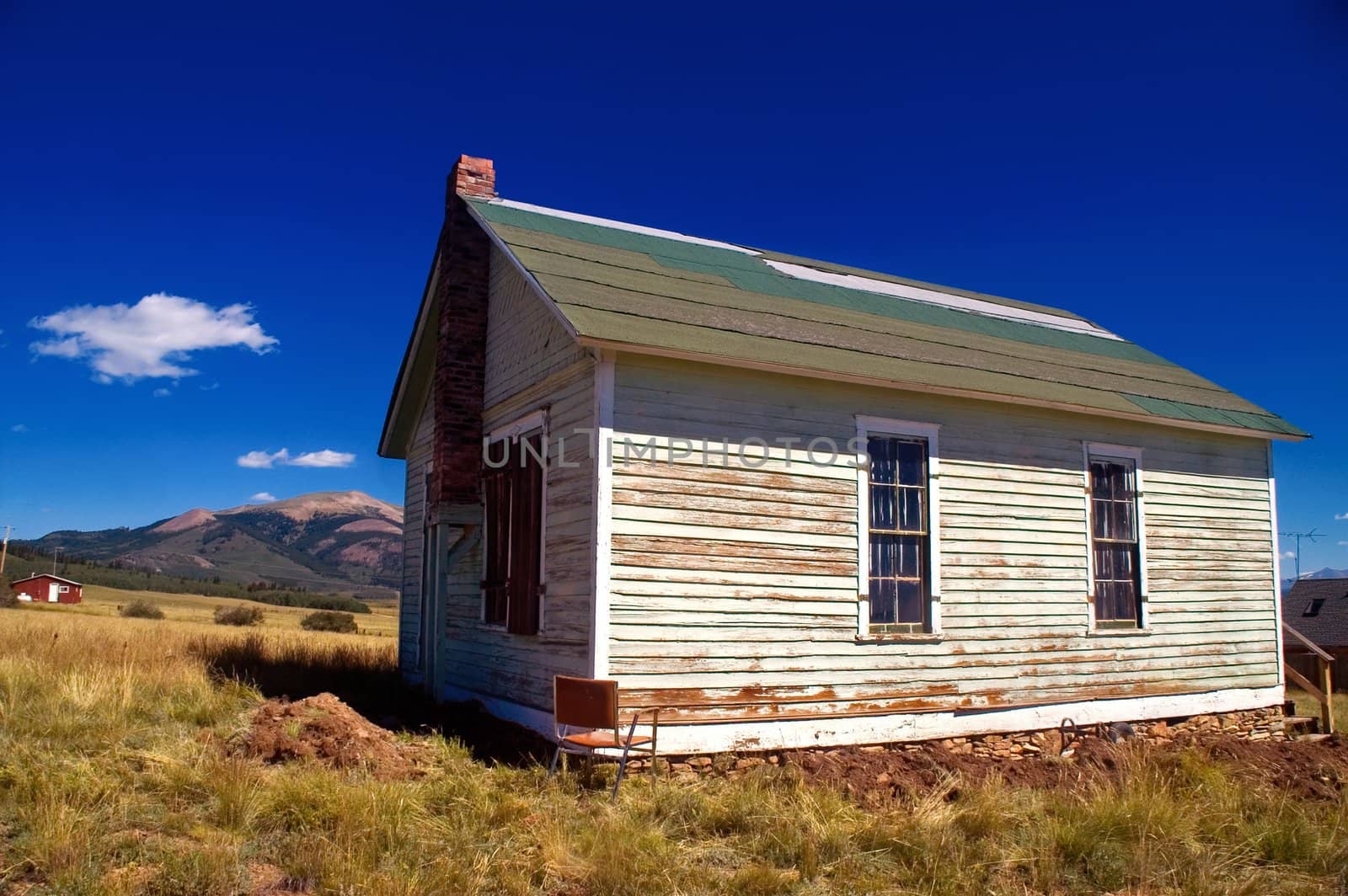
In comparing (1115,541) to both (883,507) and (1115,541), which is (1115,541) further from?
(883,507)

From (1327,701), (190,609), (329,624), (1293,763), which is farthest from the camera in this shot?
(190,609)

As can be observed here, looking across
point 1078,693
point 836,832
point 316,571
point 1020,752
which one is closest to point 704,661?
point 836,832

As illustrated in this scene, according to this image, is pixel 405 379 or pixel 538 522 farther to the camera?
pixel 405 379

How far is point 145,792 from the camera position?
7.41 m

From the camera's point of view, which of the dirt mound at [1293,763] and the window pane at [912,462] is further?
the window pane at [912,462]

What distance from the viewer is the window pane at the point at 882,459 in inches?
411

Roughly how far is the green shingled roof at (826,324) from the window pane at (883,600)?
2.04 m

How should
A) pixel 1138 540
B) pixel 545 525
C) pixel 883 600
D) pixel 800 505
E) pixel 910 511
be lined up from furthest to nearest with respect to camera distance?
pixel 1138 540 < pixel 910 511 < pixel 883 600 < pixel 545 525 < pixel 800 505

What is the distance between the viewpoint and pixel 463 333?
12.6 m

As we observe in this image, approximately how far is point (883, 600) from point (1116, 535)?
3.63 m

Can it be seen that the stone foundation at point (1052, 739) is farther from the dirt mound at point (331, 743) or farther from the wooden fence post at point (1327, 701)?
the dirt mound at point (331, 743)

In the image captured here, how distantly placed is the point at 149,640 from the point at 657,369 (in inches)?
380

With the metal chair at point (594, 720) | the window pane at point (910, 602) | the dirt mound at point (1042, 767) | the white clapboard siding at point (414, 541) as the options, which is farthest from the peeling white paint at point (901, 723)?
the white clapboard siding at point (414, 541)

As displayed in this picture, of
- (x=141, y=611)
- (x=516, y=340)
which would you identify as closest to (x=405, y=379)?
(x=516, y=340)
